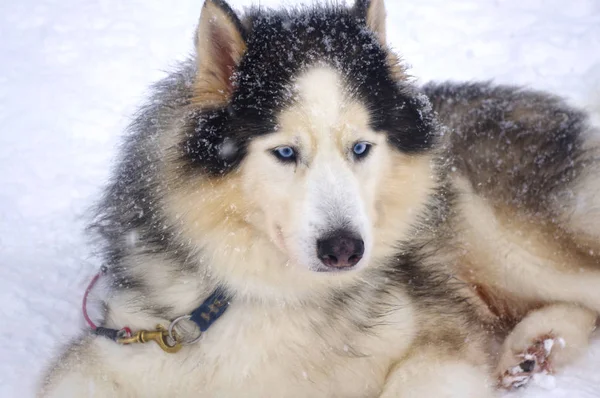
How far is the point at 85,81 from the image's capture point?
7055 millimetres

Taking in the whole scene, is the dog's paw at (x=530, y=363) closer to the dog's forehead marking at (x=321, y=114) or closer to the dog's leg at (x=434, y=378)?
the dog's leg at (x=434, y=378)

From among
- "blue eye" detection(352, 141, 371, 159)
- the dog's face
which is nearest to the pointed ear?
the dog's face

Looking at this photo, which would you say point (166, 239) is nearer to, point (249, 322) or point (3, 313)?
point (249, 322)

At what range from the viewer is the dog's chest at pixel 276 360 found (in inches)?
104

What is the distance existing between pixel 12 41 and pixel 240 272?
6.89 metres

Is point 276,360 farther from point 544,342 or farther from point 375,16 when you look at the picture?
point 375,16

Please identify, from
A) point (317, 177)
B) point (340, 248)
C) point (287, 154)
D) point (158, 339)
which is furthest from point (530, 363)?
point (158, 339)

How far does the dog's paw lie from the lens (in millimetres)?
2910

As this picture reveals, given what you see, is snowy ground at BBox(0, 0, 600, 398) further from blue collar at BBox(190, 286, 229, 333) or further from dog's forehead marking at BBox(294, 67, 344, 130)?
dog's forehead marking at BBox(294, 67, 344, 130)

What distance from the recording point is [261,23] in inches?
103

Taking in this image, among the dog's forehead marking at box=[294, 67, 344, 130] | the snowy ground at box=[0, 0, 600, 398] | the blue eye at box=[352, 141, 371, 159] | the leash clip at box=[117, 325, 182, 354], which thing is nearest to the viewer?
the dog's forehead marking at box=[294, 67, 344, 130]

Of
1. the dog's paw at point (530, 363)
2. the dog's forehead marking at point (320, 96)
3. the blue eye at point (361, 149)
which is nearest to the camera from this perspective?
the dog's forehead marking at point (320, 96)

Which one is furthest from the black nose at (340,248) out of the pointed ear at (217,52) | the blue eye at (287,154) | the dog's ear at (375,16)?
the dog's ear at (375,16)

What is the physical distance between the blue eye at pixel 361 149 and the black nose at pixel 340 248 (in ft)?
1.34
